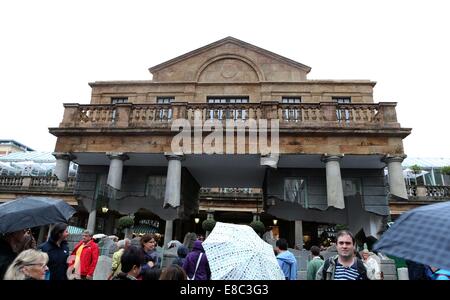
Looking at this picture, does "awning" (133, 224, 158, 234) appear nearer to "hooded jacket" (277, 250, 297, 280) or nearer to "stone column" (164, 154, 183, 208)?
"stone column" (164, 154, 183, 208)

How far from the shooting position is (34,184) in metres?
29.2

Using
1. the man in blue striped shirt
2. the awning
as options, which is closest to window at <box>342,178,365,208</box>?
the man in blue striped shirt

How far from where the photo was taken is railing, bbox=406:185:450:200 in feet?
83.7

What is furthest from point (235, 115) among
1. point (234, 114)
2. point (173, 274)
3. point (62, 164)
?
point (173, 274)

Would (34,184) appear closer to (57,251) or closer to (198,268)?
(57,251)

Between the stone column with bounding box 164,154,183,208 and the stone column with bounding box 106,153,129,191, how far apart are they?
2232 mm

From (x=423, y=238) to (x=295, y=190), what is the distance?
1281 cm

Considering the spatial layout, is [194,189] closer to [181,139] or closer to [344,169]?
[181,139]

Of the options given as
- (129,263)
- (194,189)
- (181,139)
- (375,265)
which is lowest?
(375,265)

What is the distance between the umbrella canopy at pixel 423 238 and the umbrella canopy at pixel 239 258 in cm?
127
